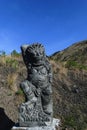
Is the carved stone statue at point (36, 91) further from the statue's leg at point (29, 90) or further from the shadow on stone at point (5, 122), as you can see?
the shadow on stone at point (5, 122)

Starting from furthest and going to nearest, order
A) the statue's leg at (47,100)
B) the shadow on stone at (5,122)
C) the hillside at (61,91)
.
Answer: the hillside at (61,91)
the shadow on stone at (5,122)
the statue's leg at (47,100)

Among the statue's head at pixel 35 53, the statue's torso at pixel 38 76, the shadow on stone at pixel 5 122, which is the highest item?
the statue's head at pixel 35 53

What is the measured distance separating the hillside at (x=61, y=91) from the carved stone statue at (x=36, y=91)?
2641mm

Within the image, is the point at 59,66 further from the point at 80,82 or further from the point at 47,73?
the point at 47,73

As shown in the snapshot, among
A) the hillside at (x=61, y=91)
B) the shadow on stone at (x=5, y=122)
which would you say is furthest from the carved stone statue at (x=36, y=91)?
the hillside at (x=61, y=91)

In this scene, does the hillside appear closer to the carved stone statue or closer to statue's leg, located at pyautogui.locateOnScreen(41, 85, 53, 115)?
statue's leg, located at pyautogui.locateOnScreen(41, 85, 53, 115)

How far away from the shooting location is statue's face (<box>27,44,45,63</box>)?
10.4 meters

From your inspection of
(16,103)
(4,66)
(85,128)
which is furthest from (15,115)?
(4,66)

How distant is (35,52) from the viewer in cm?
1041

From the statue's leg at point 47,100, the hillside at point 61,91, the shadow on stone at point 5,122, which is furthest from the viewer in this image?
the hillside at point 61,91

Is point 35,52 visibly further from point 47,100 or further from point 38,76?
point 47,100

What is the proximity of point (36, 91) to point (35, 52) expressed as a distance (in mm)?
1022

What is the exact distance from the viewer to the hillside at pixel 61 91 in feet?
45.9

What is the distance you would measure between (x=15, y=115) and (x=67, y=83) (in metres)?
4.03
